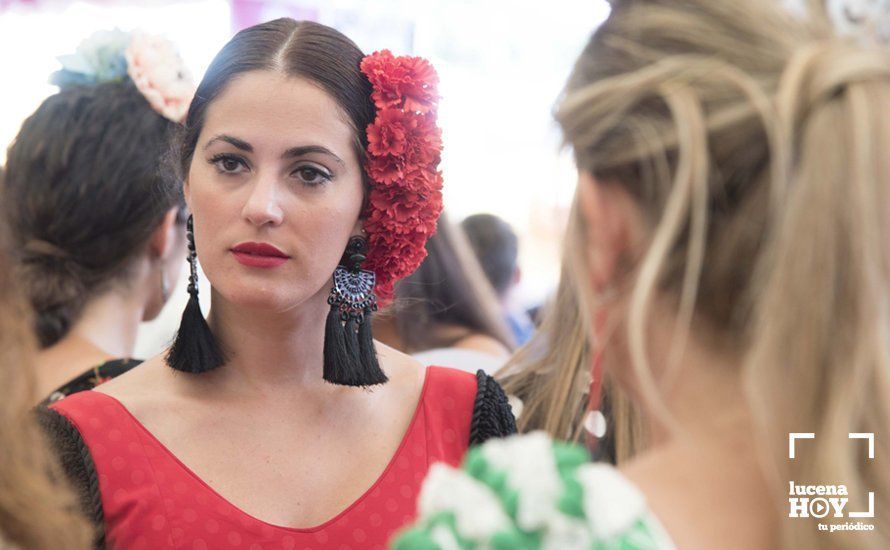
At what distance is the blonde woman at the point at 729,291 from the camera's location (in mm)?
967

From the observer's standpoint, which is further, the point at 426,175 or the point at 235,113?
the point at 426,175

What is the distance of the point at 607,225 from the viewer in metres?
1.09

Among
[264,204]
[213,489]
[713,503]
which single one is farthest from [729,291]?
[213,489]

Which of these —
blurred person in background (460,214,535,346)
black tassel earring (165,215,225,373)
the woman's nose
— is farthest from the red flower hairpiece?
blurred person in background (460,214,535,346)

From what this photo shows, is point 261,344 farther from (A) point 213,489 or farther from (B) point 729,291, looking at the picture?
(B) point 729,291

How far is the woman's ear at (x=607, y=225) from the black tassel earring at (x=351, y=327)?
865 mm

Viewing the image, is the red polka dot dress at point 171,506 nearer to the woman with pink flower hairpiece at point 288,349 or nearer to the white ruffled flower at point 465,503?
the woman with pink flower hairpiece at point 288,349

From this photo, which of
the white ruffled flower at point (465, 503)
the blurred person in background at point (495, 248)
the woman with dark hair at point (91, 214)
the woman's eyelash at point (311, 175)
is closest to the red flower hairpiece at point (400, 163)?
the woman's eyelash at point (311, 175)

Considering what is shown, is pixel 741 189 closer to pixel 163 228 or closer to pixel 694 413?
pixel 694 413

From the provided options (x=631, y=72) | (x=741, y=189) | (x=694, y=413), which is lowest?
(x=694, y=413)

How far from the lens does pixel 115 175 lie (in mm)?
2428

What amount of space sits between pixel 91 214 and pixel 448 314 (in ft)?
4.26

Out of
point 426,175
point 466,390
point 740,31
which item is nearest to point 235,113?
point 426,175

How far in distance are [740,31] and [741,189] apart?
164 millimetres
